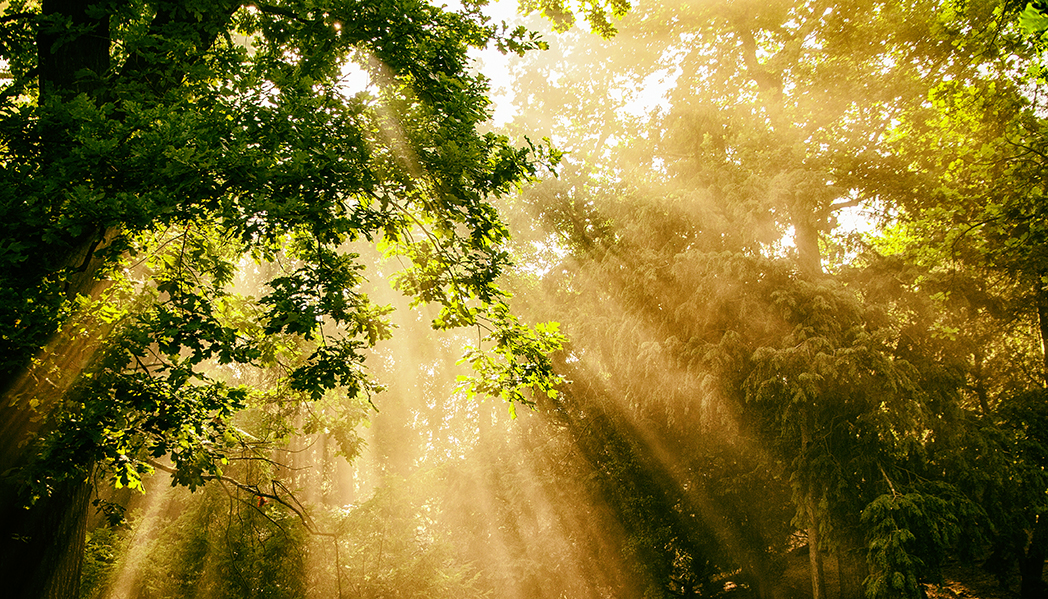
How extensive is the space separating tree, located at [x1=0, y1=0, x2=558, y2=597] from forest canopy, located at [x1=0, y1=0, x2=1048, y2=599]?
39 millimetres

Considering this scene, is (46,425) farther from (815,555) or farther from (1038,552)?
(1038,552)

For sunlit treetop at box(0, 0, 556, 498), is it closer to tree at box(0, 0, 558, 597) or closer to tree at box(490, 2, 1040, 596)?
tree at box(0, 0, 558, 597)

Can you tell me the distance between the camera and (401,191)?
5219mm

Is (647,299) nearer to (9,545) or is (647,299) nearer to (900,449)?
(900,449)

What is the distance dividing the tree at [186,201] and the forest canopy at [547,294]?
1.5 inches

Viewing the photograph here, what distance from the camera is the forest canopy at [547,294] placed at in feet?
13.5

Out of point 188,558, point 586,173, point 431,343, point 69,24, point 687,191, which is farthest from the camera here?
point 431,343

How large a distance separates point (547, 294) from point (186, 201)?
11.7 m

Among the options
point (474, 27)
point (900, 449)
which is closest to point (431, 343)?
point (900, 449)

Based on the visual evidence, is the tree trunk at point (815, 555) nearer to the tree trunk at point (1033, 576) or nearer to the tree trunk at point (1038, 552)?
the tree trunk at point (1038, 552)

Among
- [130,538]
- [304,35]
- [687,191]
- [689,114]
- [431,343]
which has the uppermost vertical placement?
[431,343]

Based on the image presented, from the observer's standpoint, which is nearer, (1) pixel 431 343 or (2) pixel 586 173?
(2) pixel 586 173

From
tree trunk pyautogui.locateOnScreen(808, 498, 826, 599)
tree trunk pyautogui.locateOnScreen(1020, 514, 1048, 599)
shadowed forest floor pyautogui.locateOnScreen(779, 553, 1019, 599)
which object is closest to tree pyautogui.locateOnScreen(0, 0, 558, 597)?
tree trunk pyautogui.locateOnScreen(808, 498, 826, 599)

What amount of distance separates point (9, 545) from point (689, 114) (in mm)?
13074
